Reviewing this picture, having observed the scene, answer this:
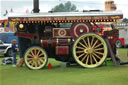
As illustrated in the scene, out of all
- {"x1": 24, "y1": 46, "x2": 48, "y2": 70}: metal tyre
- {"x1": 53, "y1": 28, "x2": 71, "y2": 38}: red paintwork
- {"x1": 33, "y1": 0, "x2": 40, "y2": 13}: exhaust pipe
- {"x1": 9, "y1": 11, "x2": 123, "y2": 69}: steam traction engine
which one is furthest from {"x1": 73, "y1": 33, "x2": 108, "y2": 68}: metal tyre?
{"x1": 33, "y1": 0, "x2": 40, "y2": 13}: exhaust pipe

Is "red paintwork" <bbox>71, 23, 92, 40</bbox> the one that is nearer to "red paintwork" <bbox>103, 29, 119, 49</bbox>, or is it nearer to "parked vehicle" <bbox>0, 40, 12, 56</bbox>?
"red paintwork" <bbox>103, 29, 119, 49</bbox>

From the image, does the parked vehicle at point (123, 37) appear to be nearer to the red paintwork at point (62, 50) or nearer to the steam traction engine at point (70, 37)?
the steam traction engine at point (70, 37)

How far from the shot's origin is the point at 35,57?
34.7 ft

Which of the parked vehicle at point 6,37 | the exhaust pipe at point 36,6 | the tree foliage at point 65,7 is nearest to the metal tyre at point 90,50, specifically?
the exhaust pipe at point 36,6

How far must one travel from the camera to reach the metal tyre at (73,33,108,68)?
10328 mm

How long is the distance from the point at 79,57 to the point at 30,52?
1966 mm

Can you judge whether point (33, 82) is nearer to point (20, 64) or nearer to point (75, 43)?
point (75, 43)

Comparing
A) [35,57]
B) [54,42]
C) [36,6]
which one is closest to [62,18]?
[54,42]

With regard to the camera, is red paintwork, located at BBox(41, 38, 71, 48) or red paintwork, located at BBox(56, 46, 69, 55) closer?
red paintwork, located at BBox(56, 46, 69, 55)

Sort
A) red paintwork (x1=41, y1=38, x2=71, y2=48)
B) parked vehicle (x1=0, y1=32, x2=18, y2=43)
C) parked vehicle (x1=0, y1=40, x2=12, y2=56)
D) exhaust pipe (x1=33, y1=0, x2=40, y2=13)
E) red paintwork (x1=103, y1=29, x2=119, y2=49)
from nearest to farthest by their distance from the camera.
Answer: red paintwork (x1=41, y1=38, x2=71, y2=48)
red paintwork (x1=103, y1=29, x2=119, y2=49)
exhaust pipe (x1=33, y1=0, x2=40, y2=13)
parked vehicle (x1=0, y1=40, x2=12, y2=56)
parked vehicle (x1=0, y1=32, x2=18, y2=43)

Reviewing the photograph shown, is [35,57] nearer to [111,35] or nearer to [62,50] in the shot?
[62,50]

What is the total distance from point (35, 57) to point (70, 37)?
1606mm

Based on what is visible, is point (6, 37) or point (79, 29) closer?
point (79, 29)

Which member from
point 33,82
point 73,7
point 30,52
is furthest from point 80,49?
point 73,7
